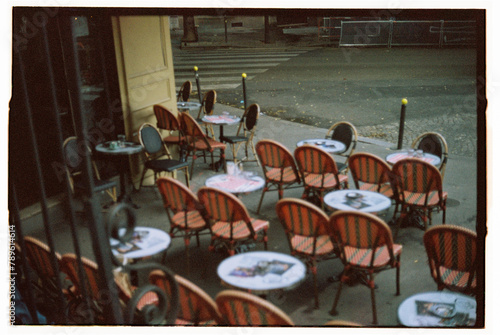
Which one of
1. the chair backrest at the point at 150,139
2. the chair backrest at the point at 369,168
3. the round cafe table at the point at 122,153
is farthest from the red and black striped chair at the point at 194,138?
the chair backrest at the point at 369,168

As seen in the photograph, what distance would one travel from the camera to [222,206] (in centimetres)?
433

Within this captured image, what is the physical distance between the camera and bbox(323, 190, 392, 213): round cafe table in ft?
14.9

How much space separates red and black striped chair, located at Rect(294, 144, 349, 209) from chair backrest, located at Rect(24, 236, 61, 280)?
10.4 ft

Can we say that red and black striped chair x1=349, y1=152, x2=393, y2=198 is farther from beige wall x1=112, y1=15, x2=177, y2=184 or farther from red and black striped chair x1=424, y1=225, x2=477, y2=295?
beige wall x1=112, y1=15, x2=177, y2=184

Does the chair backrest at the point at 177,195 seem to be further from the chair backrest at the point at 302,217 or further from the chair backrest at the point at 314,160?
the chair backrest at the point at 314,160

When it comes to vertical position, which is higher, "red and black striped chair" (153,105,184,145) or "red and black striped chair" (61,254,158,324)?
"red and black striped chair" (153,105,184,145)

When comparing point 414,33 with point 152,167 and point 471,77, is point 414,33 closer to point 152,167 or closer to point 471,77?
point 471,77

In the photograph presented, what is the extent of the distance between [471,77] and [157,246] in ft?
43.8

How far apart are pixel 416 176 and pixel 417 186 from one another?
0.14m

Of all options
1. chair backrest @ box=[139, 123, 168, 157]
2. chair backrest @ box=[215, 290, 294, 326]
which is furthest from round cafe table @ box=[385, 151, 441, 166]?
chair backrest @ box=[215, 290, 294, 326]

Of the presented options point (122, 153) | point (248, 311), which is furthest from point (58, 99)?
point (248, 311)

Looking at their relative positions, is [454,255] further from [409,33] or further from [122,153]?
[409,33]

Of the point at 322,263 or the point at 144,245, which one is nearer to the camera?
the point at 144,245

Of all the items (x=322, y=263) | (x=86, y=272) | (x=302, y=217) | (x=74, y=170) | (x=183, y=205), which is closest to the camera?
(x=86, y=272)
